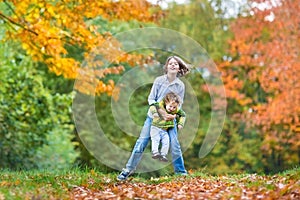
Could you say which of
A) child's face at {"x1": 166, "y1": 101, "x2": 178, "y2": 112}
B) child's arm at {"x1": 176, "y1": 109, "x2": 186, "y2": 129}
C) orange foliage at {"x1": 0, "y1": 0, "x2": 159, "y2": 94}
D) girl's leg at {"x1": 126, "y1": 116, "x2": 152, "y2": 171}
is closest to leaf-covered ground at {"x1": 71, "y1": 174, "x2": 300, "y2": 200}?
girl's leg at {"x1": 126, "y1": 116, "x2": 152, "y2": 171}

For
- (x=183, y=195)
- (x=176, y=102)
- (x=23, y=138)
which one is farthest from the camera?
(x=23, y=138)

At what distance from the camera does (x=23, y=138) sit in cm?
1677

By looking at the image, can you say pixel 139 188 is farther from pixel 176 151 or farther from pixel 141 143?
pixel 176 151

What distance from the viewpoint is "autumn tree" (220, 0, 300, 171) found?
1686 cm

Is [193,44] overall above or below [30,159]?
above

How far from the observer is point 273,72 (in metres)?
18.0

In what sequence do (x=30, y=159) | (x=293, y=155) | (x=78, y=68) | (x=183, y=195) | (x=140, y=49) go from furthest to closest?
(x=293, y=155) < (x=140, y=49) < (x=30, y=159) < (x=78, y=68) < (x=183, y=195)

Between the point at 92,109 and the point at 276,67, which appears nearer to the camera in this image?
the point at 276,67

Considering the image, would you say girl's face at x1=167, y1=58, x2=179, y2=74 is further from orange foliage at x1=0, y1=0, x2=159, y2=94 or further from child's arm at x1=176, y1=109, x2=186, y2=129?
orange foliage at x1=0, y1=0, x2=159, y2=94

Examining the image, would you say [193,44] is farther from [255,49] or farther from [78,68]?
[78,68]

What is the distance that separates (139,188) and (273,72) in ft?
40.0

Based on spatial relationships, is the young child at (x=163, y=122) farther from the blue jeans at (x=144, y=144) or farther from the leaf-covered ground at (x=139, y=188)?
the leaf-covered ground at (x=139, y=188)

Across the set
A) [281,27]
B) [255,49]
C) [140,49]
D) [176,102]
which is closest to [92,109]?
[140,49]

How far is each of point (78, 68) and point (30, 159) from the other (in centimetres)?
821
